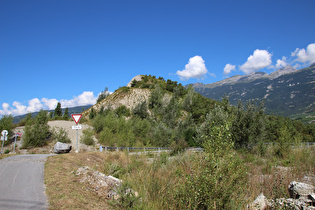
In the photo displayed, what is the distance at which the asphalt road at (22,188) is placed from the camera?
5465 millimetres

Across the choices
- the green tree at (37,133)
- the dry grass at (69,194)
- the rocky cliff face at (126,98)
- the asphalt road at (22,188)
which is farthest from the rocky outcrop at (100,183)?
the rocky cliff face at (126,98)

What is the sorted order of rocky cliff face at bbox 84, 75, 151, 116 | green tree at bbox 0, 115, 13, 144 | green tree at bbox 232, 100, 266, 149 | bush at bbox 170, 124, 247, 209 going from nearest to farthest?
1. bush at bbox 170, 124, 247, 209
2. green tree at bbox 232, 100, 266, 149
3. green tree at bbox 0, 115, 13, 144
4. rocky cliff face at bbox 84, 75, 151, 116

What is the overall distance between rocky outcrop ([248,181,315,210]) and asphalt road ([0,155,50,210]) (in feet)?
21.2

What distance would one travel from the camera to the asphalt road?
5465mm

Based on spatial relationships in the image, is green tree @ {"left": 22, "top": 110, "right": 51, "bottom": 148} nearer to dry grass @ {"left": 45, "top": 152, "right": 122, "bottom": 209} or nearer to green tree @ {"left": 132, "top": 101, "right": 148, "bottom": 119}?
dry grass @ {"left": 45, "top": 152, "right": 122, "bottom": 209}

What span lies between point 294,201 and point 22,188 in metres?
9.34

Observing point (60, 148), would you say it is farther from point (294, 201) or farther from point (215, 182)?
point (294, 201)

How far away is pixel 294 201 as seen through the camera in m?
6.44

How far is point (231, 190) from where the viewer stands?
538cm

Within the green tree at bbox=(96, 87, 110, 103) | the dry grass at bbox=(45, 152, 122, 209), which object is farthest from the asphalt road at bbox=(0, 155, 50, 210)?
the green tree at bbox=(96, 87, 110, 103)

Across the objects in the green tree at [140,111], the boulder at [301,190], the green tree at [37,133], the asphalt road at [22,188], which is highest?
the green tree at [140,111]

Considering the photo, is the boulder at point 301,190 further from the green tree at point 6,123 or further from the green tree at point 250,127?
the green tree at point 6,123

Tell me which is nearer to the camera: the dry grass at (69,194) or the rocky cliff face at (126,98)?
the dry grass at (69,194)

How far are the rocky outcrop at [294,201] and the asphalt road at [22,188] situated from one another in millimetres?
6477
